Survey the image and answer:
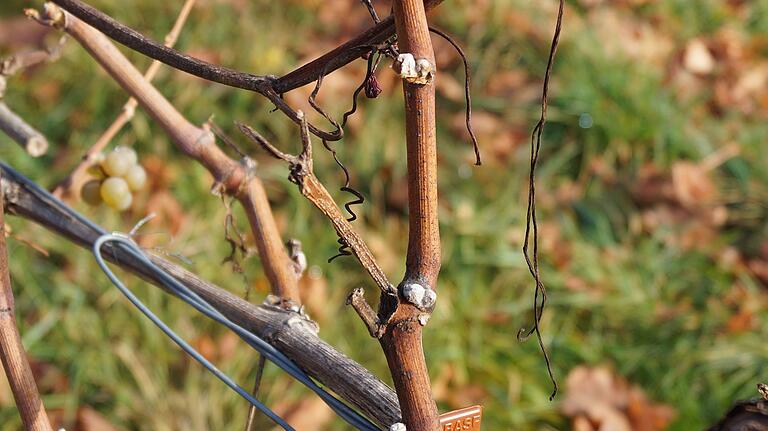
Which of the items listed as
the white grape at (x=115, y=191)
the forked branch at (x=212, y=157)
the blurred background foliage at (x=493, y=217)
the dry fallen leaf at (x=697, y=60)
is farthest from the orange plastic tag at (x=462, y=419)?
the dry fallen leaf at (x=697, y=60)

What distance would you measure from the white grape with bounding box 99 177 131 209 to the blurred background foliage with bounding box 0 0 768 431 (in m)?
0.89

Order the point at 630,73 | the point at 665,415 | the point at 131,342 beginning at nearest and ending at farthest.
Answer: the point at 665,415, the point at 131,342, the point at 630,73

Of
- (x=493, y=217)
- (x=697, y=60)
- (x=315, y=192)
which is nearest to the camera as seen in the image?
(x=315, y=192)

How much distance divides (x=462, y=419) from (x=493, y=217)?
1.80 metres

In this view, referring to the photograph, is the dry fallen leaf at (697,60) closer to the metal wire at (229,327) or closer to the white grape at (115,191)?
the white grape at (115,191)

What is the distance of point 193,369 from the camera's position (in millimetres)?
2076

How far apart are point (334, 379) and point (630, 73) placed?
7.73 feet

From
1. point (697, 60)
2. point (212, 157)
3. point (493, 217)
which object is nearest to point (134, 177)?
point (212, 157)

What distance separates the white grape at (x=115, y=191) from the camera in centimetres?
103

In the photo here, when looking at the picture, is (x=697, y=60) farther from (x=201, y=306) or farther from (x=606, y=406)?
(x=201, y=306)

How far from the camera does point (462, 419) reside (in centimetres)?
69

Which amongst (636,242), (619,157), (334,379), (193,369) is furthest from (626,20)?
(334,379)

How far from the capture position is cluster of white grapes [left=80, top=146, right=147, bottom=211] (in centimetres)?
103

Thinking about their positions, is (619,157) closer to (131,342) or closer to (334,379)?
(131,342)
